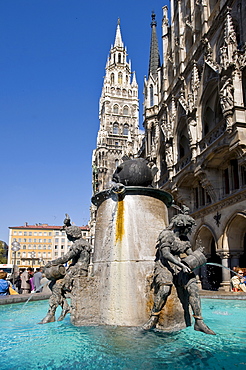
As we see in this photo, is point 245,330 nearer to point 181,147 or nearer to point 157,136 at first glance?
point 181,147

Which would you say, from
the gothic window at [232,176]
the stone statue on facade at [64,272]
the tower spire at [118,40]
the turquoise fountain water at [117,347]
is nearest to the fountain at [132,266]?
the stone statue on facade at [64,272]

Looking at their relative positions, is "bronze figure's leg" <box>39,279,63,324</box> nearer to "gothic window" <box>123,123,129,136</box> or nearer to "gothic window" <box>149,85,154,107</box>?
"gothic window" <box>149,85,154,107</box>

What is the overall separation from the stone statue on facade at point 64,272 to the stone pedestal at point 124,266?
25 cm

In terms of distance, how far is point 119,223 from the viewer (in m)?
6.38

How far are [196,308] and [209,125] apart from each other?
1761 cm

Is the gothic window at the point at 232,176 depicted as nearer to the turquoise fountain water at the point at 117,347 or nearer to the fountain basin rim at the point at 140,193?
the fountain basin rim at the point at 140,193

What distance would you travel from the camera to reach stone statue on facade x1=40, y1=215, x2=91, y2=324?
635cm

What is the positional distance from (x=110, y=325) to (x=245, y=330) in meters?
2.20

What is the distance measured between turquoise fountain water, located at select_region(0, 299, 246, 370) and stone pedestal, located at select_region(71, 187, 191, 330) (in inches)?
10.4

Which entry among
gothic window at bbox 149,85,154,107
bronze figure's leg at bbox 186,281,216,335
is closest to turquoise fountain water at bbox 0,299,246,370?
bronze figure's leg at bbox 186,281,216,335

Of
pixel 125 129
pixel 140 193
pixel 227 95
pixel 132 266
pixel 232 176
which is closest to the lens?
pixel 132 266

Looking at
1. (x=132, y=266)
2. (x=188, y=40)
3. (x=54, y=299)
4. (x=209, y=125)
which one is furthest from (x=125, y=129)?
(x=132, y=266)

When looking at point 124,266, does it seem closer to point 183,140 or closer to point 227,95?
point 227,95

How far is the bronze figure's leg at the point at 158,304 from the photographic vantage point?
533 centimetres
